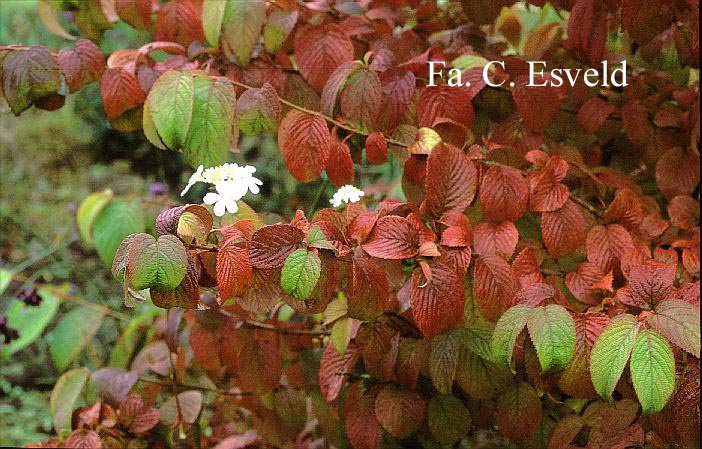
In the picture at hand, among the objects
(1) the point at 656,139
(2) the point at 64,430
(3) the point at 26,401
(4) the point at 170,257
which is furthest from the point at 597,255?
(3) the point at 26,401

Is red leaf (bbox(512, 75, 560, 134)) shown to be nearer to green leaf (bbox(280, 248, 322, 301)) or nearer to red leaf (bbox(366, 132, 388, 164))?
red leaf (bbox(366, 132, 388, 164))

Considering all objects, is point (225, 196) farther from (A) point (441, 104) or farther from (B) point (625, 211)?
(B) point (625, 211)

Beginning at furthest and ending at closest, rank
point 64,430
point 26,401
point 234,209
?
point 26,401 → point 64,430 → point 234,209

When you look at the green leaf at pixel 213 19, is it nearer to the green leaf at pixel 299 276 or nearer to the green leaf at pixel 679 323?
the green leaf at pixel 299 276

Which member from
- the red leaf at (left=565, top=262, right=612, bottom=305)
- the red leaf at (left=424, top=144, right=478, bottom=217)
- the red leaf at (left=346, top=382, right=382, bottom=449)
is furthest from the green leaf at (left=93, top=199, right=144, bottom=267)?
the red leaf at (left=565, top=262, right=612, bottom=305)

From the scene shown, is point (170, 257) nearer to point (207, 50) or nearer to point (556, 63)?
point (207, 50)

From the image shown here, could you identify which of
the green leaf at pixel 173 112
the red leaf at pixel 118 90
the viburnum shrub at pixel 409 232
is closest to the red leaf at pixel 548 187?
the viburnum shrub at pixel 409 232

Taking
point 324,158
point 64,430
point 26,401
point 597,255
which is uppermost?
point 324,158
